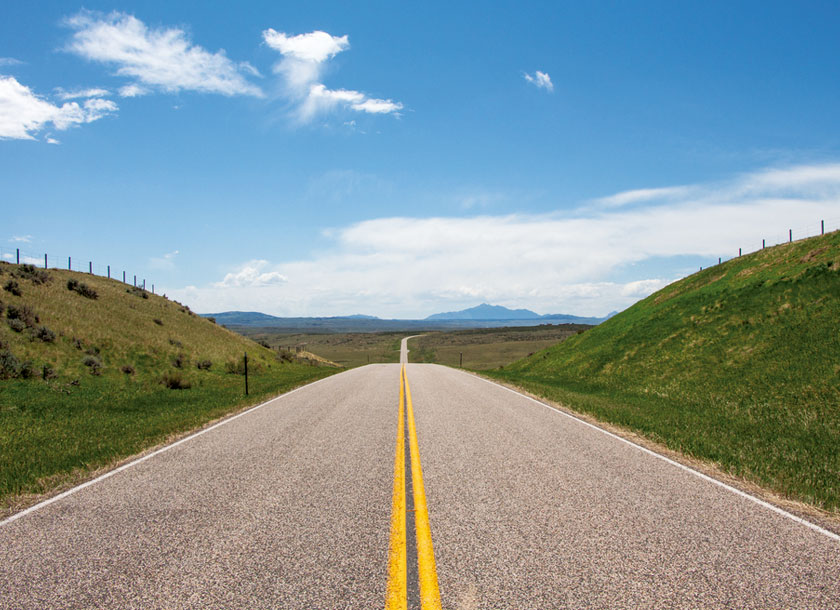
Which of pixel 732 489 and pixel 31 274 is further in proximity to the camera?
pixel 31 274

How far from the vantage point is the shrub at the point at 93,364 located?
22366 millimetres

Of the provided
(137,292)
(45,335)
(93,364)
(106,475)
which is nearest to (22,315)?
(45,335)

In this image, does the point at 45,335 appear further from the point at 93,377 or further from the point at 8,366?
the point at 8,366

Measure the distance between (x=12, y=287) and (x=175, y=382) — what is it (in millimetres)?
13359

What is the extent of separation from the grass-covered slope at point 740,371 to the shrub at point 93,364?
19.7 meters

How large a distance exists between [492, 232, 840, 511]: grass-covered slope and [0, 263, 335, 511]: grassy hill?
11.2 metres

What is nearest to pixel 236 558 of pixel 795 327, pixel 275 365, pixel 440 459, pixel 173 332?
pixel 440 459

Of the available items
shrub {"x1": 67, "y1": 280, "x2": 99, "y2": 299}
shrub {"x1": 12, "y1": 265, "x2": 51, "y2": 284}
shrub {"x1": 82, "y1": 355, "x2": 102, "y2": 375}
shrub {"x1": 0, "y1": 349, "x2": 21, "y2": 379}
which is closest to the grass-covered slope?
shrub {"x1": 82, "y1": 355, "x2": 102, "y2": 375}

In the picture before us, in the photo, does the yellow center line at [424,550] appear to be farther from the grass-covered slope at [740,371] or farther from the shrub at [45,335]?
the shrub at [45,335]

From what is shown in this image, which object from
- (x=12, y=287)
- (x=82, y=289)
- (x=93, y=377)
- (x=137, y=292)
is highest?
(x=137, y=292)

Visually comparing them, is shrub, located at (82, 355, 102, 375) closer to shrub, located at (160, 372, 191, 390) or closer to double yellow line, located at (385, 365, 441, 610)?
shrub, located at (160, 372, 191, 390)

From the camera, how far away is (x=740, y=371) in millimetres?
18891

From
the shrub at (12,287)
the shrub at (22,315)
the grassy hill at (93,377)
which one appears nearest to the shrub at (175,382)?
the grassy hill at (93,377)

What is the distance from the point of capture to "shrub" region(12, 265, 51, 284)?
106 ft
